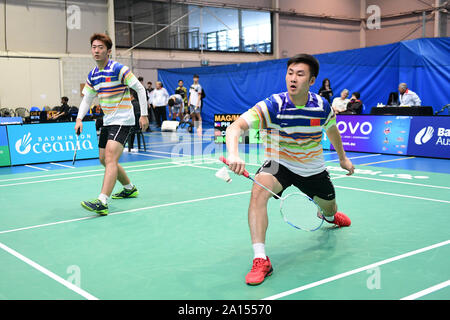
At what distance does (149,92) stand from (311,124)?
57.8 feet

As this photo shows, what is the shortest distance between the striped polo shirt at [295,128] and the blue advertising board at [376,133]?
22.5ft

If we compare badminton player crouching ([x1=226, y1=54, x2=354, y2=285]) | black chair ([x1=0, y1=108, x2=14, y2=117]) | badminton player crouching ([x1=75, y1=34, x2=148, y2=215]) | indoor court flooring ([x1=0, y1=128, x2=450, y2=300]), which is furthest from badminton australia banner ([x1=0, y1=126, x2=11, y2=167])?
black chair ([x1=0, y1=108, x2=14, y2=117])

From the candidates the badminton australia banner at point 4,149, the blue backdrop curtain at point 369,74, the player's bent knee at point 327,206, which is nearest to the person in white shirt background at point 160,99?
the blue backdrop curtain at point 369,74

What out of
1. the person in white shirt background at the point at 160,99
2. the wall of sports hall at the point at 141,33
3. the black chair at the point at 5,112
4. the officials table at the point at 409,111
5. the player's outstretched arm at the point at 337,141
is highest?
the wall of sports hall at the point at 141,33

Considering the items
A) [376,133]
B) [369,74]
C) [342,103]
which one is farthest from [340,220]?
[369,74]

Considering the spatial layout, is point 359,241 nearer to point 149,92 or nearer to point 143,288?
point 143,288

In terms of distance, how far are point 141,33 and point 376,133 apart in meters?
15.0

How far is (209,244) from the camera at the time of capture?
4.24 m

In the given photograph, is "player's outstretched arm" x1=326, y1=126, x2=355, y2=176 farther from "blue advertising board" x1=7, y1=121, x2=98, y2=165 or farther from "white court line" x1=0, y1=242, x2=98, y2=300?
"blue advertising board" x1=7, y1=121, x2=98, y2=165

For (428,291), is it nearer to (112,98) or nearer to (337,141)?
(337,141)

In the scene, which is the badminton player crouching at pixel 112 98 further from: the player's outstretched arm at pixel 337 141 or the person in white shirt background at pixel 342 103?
the person in white shirt background at pixel 342 103

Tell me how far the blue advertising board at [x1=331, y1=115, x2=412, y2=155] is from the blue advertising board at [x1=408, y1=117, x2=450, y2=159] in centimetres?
15

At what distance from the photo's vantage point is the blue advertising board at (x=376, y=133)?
1016 cm

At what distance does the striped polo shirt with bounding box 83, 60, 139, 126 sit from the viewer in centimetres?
564
